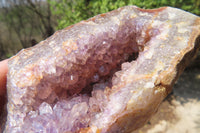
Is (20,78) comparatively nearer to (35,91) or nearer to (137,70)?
(35,91)

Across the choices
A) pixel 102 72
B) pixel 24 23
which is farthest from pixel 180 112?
pixel 24 23

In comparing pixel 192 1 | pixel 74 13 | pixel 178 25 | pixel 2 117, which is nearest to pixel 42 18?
pixel 74 13

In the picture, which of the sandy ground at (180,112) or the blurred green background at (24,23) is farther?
the blurred green background at (24,23)

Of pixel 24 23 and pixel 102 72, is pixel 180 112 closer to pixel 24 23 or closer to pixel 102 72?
pixel 102 72

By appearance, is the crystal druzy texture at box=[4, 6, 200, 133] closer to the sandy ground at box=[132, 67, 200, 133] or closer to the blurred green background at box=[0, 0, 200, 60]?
the sandy ground at box=[132, 67, 200, 133]

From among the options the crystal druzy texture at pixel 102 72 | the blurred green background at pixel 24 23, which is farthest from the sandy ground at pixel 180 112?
the blurred green background at pixel 24 23

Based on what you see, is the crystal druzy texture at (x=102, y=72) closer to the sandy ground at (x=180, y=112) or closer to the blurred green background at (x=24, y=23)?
the sandy ground at (x=180, y=112)
